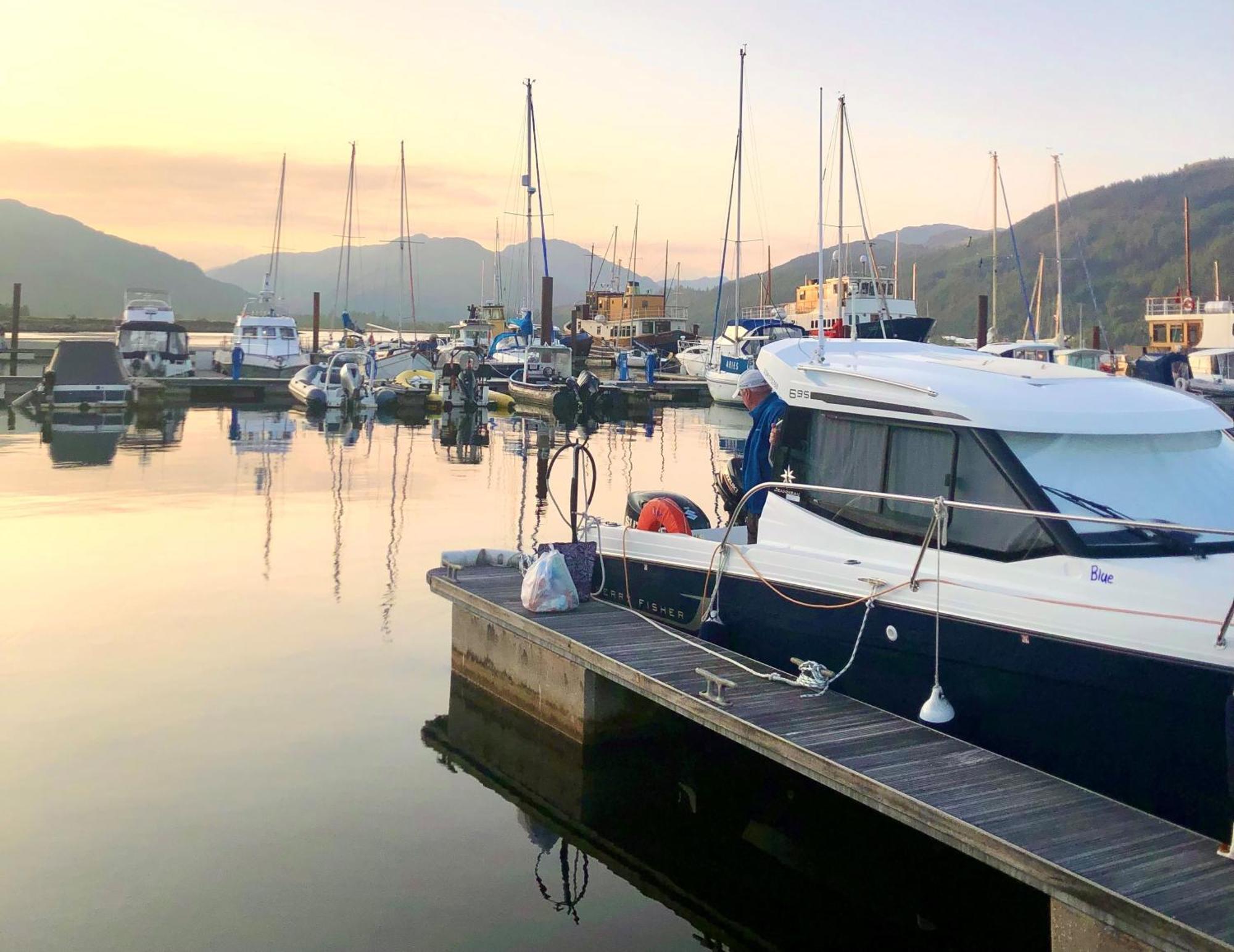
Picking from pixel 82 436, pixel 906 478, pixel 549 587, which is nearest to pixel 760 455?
pixel 906 478

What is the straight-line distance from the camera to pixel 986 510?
704 cm

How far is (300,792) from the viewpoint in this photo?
8.47 metres

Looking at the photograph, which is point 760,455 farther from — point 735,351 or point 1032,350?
Result: point 735,351

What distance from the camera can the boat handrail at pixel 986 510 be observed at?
6074mm

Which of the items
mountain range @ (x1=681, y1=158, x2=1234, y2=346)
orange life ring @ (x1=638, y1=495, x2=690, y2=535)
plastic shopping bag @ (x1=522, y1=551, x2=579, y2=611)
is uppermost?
mountain range @ (x1=681, y1=158, x2=1234, y2=346)

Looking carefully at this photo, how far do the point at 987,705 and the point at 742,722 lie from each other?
142cm

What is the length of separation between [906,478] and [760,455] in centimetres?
168

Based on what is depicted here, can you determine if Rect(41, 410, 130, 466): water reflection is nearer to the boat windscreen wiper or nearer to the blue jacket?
the blue jacket

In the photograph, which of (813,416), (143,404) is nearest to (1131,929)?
(813,416)

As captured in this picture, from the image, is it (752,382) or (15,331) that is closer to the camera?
(752,382)

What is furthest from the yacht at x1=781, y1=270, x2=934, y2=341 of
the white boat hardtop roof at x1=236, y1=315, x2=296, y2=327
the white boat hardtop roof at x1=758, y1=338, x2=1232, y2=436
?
the white boat hardtop roof at x1=758, y1=338, x2=1232, y2=436

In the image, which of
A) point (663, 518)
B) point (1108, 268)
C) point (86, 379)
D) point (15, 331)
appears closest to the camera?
point (663, 518)

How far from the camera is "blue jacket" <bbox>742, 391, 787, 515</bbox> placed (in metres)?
9.05

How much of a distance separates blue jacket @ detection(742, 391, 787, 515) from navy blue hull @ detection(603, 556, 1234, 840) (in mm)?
1007
